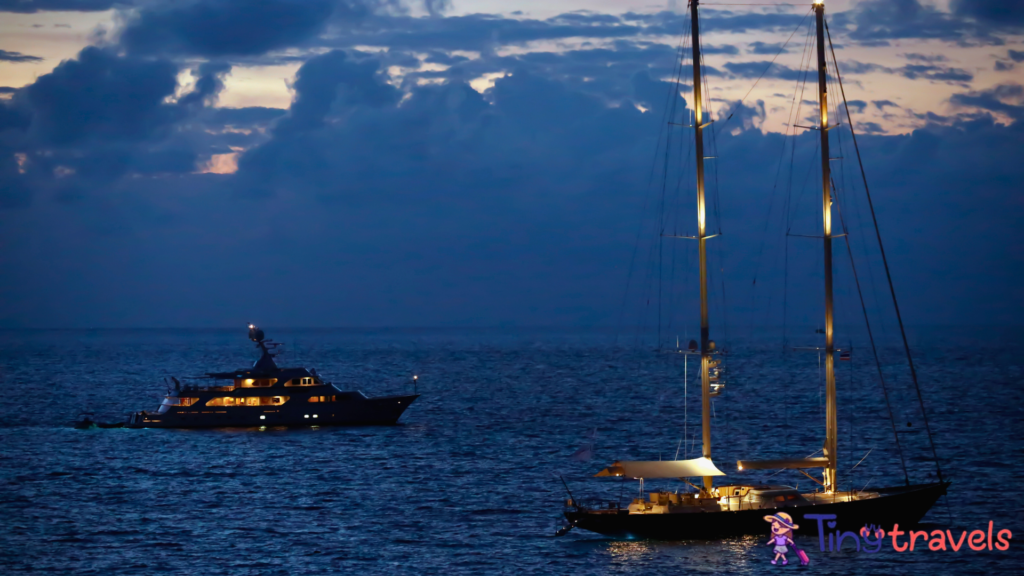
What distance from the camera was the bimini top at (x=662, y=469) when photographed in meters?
45.1

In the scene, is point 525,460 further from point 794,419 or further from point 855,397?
point 855,397

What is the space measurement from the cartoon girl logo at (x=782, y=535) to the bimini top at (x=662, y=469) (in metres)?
2.92

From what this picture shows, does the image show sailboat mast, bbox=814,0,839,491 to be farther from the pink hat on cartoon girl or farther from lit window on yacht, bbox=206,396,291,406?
lit window on yacht, bbox=206,396,291,406

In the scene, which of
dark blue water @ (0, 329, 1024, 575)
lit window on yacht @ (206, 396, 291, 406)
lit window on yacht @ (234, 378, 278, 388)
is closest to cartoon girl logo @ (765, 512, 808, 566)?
dark blue water @ (0, 329, 1024, 575)

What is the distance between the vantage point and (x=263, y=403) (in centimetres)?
9731

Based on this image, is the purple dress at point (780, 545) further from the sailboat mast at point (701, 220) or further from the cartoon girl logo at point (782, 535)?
the sailboat mast at point (701, 220)

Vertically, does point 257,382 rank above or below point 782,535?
below

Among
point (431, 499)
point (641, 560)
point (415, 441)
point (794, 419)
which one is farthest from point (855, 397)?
point (641, 560)

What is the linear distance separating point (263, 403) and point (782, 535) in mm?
63105

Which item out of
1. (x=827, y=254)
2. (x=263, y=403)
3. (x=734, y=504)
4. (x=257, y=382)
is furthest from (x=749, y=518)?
(x=263, y=403)

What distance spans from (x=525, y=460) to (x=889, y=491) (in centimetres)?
3464

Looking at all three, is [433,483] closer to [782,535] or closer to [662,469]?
[662,469]

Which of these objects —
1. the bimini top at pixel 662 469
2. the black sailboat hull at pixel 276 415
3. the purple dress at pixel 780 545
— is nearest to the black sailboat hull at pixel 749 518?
the purple dress at pixel 780 545

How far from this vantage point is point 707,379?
47.1m
